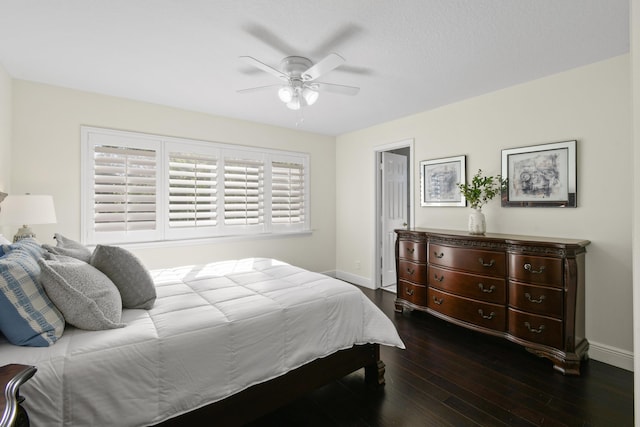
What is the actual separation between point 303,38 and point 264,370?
2243 millimetres

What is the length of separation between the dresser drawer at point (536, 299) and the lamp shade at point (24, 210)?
4048 millimetres

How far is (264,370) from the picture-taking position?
1669 mm

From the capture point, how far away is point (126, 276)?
1761mm

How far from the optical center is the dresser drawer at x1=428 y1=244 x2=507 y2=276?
2699mm

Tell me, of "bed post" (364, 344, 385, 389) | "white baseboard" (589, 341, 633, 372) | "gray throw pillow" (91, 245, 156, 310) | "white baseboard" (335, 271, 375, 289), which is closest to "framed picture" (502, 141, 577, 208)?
"white baseboard" (589, 341, 633, 372)

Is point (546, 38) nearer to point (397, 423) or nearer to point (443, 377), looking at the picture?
point (443, 377)

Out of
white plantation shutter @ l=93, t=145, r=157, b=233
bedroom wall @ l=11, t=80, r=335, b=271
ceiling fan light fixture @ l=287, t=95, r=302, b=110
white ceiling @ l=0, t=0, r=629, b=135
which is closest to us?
white ceiling @ l=0, t=0, r=629, b=135

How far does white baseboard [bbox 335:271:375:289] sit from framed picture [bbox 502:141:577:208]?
231 centimetres

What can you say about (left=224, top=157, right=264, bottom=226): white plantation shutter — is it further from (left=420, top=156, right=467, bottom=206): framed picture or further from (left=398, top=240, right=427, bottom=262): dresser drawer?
(left=420, top=156, right=467, bottom=206): framed picture

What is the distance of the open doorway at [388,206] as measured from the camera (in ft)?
15.0

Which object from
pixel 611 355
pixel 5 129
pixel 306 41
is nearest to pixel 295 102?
pixel 306 41

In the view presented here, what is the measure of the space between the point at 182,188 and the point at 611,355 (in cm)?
460

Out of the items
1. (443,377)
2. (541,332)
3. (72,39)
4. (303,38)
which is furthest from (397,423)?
(72,39)

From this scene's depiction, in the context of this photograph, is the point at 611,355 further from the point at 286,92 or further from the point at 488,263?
the point at 286,92
